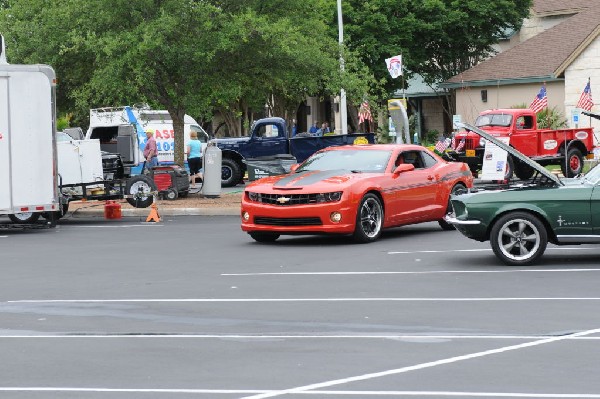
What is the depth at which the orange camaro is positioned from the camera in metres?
18.1

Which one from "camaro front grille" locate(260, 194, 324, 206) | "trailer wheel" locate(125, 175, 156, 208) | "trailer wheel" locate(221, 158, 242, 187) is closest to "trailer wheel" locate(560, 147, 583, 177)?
"trailer wheel" locate(221, 158, 242, 187)

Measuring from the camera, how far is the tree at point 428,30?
181 feet

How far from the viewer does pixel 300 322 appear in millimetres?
10930

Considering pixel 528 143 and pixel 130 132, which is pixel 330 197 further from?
pixel 130 132

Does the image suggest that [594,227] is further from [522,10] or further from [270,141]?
[522,10]

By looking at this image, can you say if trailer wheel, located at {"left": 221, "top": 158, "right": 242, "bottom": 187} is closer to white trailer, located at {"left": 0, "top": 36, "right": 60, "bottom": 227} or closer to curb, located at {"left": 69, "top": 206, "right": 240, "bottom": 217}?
curb, located at {"left": 69, "top": 206, "right": 240, "bottom": 217}

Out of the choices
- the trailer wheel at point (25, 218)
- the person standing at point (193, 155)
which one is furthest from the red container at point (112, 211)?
the person standing at point (193, 155)

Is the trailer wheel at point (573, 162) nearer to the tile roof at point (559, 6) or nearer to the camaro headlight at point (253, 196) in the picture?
the camaro headlight at point (253, 196)

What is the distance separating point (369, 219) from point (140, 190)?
9.79 meters

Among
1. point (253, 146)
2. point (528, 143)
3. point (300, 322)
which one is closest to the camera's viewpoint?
point (300, 322)

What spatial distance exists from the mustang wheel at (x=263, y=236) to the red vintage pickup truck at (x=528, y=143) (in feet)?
54.7

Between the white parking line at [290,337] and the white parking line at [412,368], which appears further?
the white parking line at [290,337]

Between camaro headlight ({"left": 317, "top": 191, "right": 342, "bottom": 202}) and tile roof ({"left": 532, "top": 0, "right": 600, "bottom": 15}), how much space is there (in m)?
46.8

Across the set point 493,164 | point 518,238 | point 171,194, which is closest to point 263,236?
point 518,238
